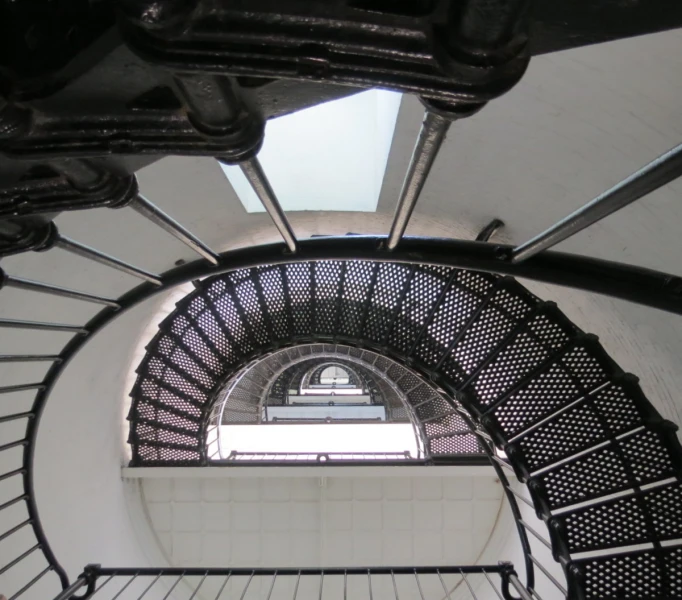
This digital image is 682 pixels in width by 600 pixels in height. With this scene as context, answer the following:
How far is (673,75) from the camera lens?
1.27 m

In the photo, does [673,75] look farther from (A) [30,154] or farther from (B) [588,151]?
(A) [30,154]

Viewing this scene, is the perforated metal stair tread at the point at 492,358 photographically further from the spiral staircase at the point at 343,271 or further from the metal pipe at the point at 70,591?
the metal pipe at the point at 70,591

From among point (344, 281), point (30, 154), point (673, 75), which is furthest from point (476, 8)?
point (344, 281)

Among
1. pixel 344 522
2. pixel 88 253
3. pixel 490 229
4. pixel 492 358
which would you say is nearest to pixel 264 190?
pixel 88 253

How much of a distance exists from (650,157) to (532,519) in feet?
11.6

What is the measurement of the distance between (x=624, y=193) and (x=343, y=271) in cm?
257

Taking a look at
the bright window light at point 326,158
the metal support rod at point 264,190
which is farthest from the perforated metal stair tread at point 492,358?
the metal support rod at point 264,190

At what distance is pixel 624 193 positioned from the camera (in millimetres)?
943

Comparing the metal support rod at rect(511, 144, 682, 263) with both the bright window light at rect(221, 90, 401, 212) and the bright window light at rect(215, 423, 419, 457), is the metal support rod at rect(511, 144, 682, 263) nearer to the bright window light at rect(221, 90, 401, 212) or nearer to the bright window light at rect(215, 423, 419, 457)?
the bright window light at rect(221, 90, 401, 212)

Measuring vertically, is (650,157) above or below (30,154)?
above

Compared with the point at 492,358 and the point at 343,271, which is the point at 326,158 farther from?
the point at 492,358

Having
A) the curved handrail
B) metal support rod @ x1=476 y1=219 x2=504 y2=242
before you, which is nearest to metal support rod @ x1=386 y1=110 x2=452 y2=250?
the curved handrail

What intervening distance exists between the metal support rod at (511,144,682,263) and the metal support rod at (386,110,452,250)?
35 cm

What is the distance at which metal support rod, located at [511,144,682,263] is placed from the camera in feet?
2.83
